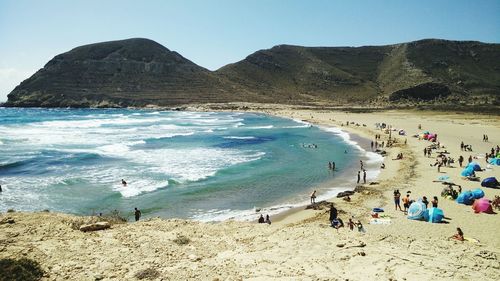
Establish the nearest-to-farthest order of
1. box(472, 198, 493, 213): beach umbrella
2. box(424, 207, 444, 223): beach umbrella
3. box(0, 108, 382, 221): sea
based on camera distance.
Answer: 1. box(424, 207, 444, 223): beach umbrella
2. box(472, 198, 493, 213): beach umbrella
3. box(0, 108, 382, 221): sea

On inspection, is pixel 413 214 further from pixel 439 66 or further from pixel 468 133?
pixel 439 66

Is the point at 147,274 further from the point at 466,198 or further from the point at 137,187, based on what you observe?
the point at 466,198

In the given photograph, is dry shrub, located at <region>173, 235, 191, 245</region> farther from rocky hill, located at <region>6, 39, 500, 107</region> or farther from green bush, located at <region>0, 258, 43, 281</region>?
rocky hill, located at <region>6, 39, 500, 107</region>

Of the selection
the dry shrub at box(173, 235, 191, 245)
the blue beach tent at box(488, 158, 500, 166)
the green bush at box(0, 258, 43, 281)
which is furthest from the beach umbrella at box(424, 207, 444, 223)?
the blue beach tent at box(488, 158, 500, 166)

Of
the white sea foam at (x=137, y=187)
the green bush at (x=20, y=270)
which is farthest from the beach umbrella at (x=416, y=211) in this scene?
the white sea foam at (x=137, y=187)

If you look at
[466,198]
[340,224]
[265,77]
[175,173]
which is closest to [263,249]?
[340,224]

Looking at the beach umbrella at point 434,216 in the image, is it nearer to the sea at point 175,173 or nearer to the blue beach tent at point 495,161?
the sea at point 175,173
